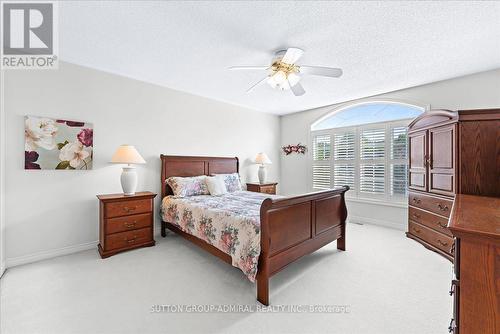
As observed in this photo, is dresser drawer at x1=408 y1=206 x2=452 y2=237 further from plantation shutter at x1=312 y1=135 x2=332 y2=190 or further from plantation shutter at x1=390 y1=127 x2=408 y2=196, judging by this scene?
plantation shutter at x1=312 y1=135 x2=332 y2=190

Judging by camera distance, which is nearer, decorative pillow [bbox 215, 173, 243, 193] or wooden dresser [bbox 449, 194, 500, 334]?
wooden dresser [bbox 449, 194, 500, 334]

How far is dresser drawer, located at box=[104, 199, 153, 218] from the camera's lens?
2852 millimetres

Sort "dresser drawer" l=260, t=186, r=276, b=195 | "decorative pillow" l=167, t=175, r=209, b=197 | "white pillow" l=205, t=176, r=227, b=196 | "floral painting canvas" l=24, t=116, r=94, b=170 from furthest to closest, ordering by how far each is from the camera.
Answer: "dresser drawer" l=260, t=186, r=276, b=195
"white pillow" l=205, t=176, r=227, b=196
"decorative pillow" l=167, t=175, r=209, b=197
"floral painting canvas" l=24, t=116, r=94, b=170

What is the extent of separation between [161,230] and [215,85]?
2628 millimetres

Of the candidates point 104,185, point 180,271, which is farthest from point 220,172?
point 180,271

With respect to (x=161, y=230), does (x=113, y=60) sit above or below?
Result: above

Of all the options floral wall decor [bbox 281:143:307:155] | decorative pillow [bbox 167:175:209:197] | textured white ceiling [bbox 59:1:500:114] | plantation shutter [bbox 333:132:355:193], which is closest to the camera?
textured white ceiling [bbox 59:1:500:114]

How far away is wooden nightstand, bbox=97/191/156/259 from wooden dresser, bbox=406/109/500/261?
3489 mm

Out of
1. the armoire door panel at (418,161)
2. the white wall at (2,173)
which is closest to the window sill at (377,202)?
the armoire door panel at (418,161)

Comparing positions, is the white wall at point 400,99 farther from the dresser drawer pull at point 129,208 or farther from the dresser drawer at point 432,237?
the dresser drawer pull at point 129,208

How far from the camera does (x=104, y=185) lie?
3213 mm

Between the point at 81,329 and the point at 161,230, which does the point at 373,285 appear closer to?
the point at 81,329

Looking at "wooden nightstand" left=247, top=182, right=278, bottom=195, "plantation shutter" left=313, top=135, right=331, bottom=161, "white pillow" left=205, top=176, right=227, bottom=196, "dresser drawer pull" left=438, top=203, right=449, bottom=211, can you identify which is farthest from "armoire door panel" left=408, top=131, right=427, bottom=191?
"white pillow" left=205, top=176, right=227, bottom=196

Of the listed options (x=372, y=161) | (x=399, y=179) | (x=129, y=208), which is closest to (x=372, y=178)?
(x=372, y=161)
